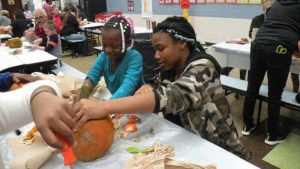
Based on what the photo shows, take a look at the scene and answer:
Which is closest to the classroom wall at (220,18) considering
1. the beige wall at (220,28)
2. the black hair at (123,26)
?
the beige wall at (220,28)

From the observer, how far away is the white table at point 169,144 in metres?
0.98

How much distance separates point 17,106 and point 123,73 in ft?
3.57

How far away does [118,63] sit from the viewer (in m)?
1.72

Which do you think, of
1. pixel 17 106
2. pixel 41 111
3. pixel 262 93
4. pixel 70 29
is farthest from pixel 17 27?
pixel 41 111

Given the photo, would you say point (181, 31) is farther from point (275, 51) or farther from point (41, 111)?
point (275, 51)

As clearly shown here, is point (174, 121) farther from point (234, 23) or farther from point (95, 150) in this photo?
point (234, 23)

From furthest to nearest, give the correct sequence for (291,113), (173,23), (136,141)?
(291,113) → (173,23) → (136,141)

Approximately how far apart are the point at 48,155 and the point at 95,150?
0.59 feet

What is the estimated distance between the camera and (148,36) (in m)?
3.90

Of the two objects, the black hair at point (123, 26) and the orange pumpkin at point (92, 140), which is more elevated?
the black hair at point (123, 26)

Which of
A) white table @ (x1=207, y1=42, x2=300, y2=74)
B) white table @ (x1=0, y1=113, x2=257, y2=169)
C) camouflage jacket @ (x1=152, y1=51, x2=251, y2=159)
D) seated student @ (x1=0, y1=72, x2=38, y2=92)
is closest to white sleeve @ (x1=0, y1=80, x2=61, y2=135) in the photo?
white table @ (x1=0, y1=113, x2=257, y2=169)

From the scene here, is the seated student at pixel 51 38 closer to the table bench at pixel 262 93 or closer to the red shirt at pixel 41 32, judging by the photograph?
the red shirt at pixel 41 32

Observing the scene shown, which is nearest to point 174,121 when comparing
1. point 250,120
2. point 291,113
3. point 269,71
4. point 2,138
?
point 2,138

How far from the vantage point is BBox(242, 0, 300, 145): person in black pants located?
2172mm
